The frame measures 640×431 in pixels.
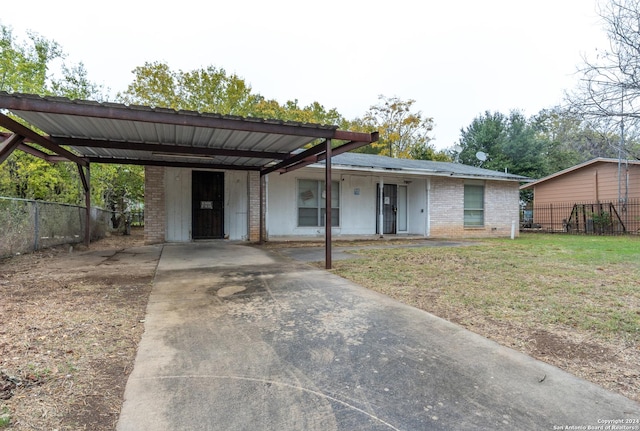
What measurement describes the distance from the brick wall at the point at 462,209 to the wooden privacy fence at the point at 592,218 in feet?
16.6

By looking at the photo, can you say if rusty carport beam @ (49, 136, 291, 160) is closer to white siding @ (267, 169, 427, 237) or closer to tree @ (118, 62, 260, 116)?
white siding @ (267, 169, 427, 237)

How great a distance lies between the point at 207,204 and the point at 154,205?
1.46 meters

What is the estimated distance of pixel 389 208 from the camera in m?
13.3

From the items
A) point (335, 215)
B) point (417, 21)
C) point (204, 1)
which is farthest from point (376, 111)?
point (335, 215)

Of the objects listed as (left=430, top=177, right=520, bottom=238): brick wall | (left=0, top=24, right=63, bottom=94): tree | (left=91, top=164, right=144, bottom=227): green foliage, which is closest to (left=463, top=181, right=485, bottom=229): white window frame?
(left=430, top=177, right=520, bottom=238): brick wall

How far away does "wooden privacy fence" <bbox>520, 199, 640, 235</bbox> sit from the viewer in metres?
15.7

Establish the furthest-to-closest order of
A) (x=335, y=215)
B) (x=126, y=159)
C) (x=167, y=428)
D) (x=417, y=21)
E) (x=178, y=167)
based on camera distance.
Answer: (x=417, y=21)
(x=335, y=215)
(x=178, y=167)
(x=126, y=159)
(x=167, y=428)

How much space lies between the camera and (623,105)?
23.0 feet

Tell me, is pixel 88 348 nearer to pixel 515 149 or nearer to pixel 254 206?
pixel 254 206

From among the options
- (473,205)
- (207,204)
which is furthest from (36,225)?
(473,205)

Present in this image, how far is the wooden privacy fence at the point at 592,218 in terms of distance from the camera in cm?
1567

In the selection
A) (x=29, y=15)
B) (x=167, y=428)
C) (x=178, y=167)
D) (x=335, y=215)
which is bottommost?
(x=167, y=428)

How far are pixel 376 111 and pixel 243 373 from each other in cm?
2765

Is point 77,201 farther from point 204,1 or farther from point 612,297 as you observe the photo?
point 612,297
